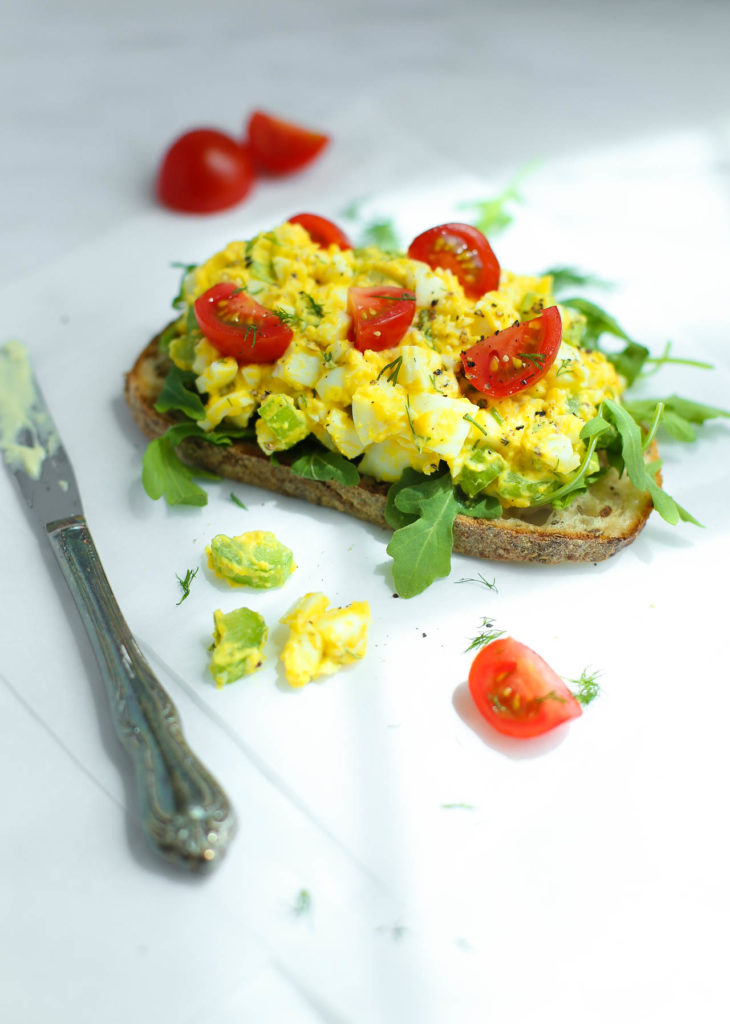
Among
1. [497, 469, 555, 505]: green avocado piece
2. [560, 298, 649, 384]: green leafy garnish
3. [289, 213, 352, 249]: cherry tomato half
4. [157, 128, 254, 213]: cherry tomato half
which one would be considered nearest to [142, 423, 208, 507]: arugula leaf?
[289, 213, 352, 249]: cherry tomato half

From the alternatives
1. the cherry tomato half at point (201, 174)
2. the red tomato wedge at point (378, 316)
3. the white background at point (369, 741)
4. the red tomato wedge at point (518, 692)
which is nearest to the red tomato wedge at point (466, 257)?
the red tomato wedge at point (378, 316)

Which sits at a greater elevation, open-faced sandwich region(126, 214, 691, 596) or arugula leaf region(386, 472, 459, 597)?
open-faced sandwich region(126, 214, 691, 596)

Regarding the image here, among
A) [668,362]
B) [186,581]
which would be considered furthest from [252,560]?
[668,362]

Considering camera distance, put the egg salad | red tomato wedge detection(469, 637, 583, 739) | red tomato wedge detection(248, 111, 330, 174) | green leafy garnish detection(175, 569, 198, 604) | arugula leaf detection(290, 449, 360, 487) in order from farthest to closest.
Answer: red tomato wedge detection(248, 111, 330, 174) < arugula leaf detection(290, 449, 360, 487) < green leafy garnish detection(175, 569, 198, 604) < the egg salad < red tomato wedge detection(469, 637, 583, 739)

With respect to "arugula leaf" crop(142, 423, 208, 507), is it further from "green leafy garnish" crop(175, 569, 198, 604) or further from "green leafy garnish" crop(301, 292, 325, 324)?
Result: "green leafy garnish" crop(301, 292, 325, 324)

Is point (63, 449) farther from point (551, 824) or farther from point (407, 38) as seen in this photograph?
point (407, 38)

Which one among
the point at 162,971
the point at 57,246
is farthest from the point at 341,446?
the point at 57,246
